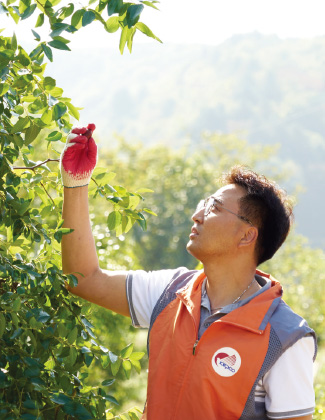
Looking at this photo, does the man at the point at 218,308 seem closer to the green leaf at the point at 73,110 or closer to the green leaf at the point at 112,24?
the green leaf at the point at 73,110

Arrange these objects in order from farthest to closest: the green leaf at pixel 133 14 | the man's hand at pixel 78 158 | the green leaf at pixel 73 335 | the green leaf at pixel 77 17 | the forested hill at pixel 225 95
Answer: the forested hill at pixel 225 95
the man's hand at pixel 78 158
the green leaf at pixel 73 335
the green leaf at pixel 77 17
the green leaf at pixel 133 14

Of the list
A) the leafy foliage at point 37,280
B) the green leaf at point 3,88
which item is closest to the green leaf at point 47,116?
the leafy foliage at point 37,280

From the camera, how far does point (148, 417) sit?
1938 mm

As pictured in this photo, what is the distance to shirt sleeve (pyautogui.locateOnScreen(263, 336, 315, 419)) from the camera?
1.77 meters

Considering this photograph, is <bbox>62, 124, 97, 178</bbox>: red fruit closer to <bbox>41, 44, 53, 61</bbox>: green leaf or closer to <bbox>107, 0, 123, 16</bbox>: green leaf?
<bbox>41, 44, 53, 61</bbox>: green leaf

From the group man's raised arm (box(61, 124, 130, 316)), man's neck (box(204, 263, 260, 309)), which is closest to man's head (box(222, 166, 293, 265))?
man's neck (box(204, 263, 260, 309))

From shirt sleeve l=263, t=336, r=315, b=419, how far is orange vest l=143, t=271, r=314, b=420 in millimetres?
46

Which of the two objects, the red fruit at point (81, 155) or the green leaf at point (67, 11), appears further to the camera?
the red fruit at point (81, 155)

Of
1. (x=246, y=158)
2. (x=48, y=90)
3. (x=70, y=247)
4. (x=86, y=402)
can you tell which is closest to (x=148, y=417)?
(x=86, y=402)

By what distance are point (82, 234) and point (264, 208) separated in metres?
0.57

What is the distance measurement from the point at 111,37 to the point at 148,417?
3.44ft

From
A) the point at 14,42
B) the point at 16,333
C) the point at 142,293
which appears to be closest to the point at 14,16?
the point at 14,42

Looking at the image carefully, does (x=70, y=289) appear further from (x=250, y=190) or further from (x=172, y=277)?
(x=250, y=190)

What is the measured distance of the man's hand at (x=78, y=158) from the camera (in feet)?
6.12
